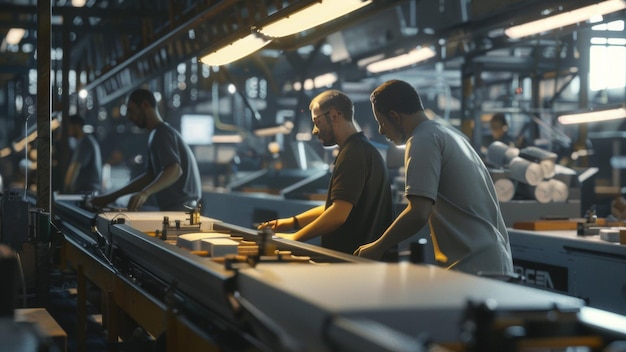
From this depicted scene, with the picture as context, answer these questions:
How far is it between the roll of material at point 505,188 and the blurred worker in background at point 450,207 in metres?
3.74

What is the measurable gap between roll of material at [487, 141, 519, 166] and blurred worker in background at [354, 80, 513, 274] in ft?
13.2

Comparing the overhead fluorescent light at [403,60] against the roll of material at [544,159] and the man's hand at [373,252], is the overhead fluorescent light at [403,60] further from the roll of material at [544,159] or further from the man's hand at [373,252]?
the man's hand at [373,252]

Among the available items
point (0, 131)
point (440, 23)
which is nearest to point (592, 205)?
point (440, 23)

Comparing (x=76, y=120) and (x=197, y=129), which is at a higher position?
(x=197, y=129)

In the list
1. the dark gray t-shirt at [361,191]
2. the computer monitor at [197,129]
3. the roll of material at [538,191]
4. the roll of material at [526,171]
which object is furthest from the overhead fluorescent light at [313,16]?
the computer monitor at [197,129]

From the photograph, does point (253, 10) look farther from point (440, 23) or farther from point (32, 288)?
point (440, 23)

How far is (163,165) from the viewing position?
5.74 metres

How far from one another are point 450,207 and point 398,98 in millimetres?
495

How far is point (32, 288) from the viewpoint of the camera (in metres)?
4.67

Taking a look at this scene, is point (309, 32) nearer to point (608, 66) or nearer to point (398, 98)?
point (608, 66)

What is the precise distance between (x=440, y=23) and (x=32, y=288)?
16.6 feet

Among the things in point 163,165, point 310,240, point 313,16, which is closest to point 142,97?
point 163,165

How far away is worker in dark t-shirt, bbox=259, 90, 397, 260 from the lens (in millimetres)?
3807

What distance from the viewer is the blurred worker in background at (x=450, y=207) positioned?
3166mm
